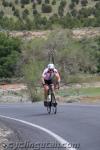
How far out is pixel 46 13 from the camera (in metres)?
109

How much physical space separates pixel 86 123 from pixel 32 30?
3170 inches

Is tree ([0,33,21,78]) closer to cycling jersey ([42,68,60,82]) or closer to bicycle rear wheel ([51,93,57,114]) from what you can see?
bicycle rear wheel ([51,93,57,114])

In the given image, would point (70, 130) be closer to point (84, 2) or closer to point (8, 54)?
point (8, 54)

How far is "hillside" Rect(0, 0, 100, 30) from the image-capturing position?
100m

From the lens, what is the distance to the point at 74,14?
4205 inches

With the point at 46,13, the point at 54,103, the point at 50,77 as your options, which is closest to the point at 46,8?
the point at 46,13

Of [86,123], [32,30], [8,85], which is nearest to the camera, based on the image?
[86,123]

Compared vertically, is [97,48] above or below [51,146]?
below

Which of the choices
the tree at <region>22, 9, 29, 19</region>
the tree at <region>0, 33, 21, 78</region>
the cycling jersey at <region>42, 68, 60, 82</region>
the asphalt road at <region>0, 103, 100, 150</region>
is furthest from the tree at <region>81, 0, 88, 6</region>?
the asphalt road at <region>0, 103, 100, 150</region>

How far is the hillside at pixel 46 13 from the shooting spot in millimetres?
100125

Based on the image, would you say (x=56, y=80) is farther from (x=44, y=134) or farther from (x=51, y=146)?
(x=51, y=146)

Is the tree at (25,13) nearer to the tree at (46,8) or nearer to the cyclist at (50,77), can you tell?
the tree at (46,8)

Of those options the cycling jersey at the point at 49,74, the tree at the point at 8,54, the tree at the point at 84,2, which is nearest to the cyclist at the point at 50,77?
the cycling jersey at the point at 49,74

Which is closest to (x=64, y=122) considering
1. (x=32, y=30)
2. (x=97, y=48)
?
(x=97, y=48)
